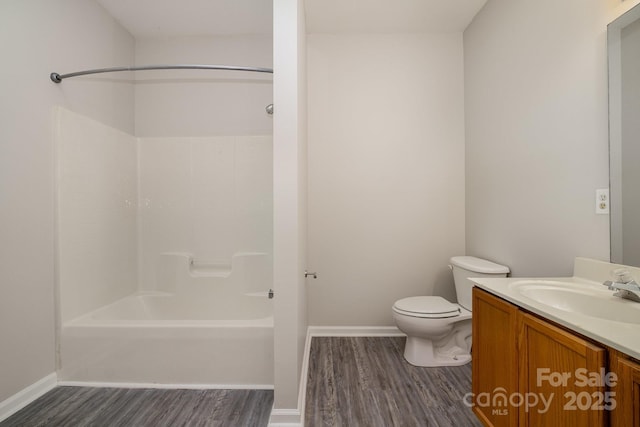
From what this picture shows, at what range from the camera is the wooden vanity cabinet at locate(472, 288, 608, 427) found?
2.46 feet

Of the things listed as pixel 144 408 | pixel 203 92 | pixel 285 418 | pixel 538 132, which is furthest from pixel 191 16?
pixel 285 418

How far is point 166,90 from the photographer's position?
245 centimetres

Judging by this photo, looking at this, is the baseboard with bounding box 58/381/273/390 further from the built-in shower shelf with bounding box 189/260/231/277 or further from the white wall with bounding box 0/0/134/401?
the built-in shower shelf with bounding box 189/260/231/277

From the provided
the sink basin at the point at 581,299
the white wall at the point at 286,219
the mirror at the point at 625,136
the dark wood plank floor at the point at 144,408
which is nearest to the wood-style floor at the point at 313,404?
the dark wood plank floor at the point at 144,408

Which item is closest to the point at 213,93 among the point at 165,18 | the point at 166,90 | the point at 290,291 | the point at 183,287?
the point at 166,90

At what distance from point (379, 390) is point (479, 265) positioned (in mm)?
1071

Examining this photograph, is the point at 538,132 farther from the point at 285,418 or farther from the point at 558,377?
the point at 285,418

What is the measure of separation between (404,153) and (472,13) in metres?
1.19

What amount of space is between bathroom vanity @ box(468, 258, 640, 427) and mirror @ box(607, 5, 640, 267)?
13cm

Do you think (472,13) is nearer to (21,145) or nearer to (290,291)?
(290,291)

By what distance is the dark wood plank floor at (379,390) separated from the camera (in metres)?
1.42

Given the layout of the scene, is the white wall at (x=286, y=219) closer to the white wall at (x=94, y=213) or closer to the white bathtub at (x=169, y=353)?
the white bathtub at (x=169, y=353)

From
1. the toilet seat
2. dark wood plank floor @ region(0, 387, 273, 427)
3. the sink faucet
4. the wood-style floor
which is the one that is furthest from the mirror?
dark wood plank floor @ region(0, 387, 273, 427)

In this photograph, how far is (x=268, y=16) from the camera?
225cm
